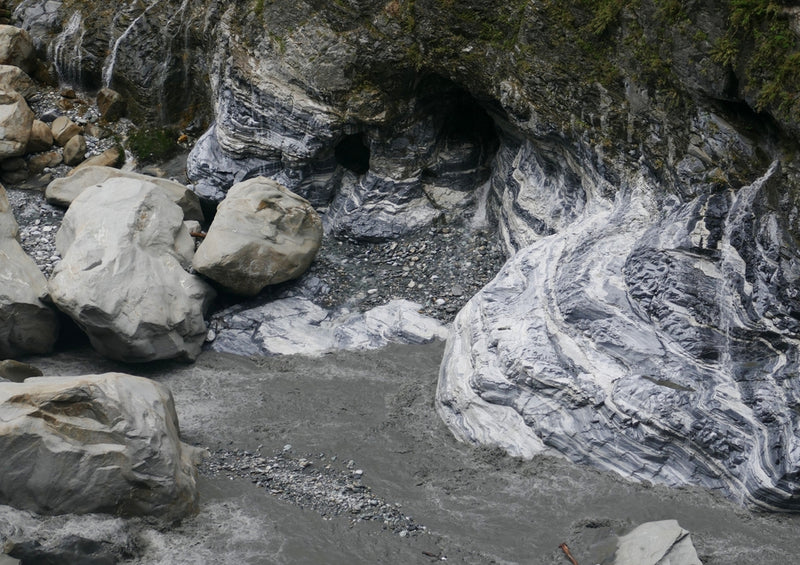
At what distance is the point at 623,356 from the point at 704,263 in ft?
3.60

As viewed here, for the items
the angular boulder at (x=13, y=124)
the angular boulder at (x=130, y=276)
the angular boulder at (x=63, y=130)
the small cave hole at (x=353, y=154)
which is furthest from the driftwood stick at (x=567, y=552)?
the angular boulder at (x=63, y=130)

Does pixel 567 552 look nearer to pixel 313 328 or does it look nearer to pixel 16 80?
pixel 313 328

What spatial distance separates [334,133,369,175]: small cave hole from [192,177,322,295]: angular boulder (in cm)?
183

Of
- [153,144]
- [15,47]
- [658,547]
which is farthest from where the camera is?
[15,47]

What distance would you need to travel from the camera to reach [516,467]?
6.63 metres

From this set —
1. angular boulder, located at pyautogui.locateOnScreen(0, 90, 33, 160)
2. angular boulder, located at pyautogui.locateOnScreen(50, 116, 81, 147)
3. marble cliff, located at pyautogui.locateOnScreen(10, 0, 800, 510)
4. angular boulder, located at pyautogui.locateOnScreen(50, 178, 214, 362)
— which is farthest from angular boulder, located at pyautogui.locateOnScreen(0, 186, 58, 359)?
angular boulder, located at pyautogui.locateOnScreen(50, 116, 81, 147)

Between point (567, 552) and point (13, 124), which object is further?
point (13, 124)

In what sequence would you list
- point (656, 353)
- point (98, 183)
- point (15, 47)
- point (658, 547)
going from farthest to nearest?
point (15, 47) → point (98, 183) → point (656, 353) → point (658, 547)

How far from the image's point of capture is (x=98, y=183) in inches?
432

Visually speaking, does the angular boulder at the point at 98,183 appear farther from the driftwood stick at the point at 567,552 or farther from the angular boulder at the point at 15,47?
the driftwood stick at the point at 567,552

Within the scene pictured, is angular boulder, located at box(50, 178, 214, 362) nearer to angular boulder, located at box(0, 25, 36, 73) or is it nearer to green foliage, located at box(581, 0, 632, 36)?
green foliage, located at box(581, 0, 632, 36)

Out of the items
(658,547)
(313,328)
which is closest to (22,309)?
(313,328)

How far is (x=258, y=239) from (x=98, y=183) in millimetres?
3263

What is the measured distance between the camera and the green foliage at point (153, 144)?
43.0 feet
